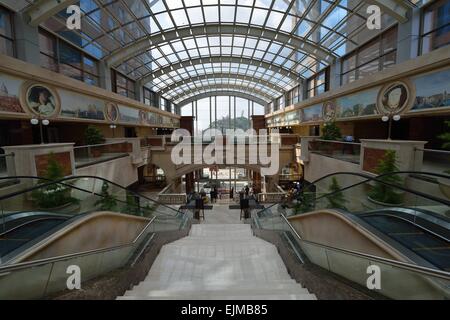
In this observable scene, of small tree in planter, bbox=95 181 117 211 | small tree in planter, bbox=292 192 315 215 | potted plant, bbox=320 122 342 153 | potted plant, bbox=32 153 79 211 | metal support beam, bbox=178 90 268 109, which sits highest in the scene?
metal support beam, bbox=178 90 268 109

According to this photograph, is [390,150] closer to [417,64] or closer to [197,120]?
[417,64]

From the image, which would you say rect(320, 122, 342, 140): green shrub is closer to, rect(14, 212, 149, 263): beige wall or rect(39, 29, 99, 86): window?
rect(14, 212, 149, 263): beige wall

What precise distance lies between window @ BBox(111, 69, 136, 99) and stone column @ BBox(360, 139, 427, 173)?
60.2 feet

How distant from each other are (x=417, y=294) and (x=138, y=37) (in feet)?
62.9

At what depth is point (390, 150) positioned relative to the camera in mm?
6691

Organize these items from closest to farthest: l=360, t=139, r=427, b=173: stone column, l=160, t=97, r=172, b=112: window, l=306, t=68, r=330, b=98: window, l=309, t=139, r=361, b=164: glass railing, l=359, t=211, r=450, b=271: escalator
Result: l=359, t=211, r=450, b=271: escalator → l=360, t=139, r=427, b=173: stone column → l=309, t=139, r=361, b=164: glass railing → l=306, t=68, r=330, b=98: window → l=160, t=97, r=172, b=112: window

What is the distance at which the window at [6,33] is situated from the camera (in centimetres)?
908

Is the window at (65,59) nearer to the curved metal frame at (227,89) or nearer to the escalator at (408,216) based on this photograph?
the escalator at (408,216)

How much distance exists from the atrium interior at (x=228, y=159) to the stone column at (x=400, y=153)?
42 mm

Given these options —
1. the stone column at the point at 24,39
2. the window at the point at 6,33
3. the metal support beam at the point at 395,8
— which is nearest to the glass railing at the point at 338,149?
the metal support beam at the point at 395,8

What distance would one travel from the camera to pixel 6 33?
367 inches

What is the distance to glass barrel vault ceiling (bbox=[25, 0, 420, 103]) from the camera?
505 inches

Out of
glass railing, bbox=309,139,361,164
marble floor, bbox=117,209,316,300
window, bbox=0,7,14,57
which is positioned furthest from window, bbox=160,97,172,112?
marble floor, bbox=117,209,316,300

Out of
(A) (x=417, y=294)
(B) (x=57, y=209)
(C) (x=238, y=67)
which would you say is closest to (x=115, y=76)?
(C) (x=238, y=67)
